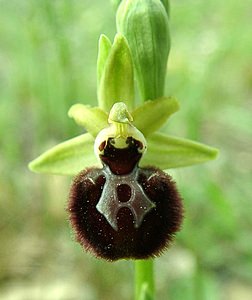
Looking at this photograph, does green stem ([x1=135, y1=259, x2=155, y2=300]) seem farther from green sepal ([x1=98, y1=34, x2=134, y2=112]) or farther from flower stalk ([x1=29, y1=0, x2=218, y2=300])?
green sepal ([x1=98, y1=34, x2=134, y2=112])

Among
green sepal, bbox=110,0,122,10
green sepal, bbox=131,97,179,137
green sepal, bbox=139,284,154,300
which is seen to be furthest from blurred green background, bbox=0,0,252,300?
green sepal, bbox=110,0,122,10

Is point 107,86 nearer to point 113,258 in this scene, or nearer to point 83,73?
point 113,258

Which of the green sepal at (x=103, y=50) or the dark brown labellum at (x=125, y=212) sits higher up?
the green sepal at (x=103, y=50)

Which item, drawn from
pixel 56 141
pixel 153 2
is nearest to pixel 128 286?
pixel 56 141

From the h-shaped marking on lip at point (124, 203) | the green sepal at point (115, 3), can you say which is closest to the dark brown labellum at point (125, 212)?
the h-shaped marking on lip at point (124, 203)

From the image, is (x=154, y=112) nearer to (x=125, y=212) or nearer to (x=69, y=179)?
(x=125, y=212)

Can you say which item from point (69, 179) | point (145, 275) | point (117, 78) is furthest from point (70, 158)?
point (69, 179)

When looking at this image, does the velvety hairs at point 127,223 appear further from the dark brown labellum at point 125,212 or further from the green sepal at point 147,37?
the green sepal at point 147,37
